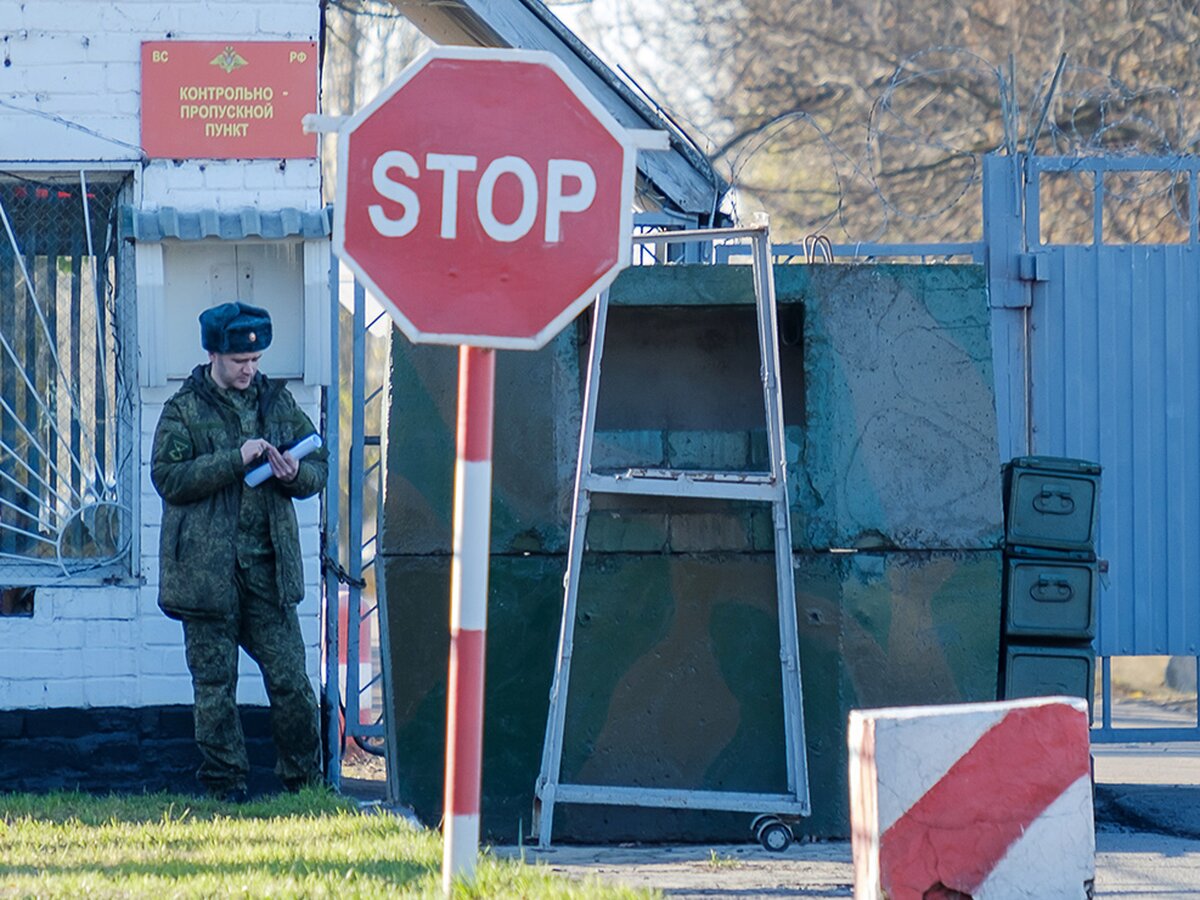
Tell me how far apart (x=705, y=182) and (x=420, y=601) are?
229cm

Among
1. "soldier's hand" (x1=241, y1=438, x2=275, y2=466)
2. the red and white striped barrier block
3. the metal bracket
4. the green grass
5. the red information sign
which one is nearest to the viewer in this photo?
the red and white striped barrier block

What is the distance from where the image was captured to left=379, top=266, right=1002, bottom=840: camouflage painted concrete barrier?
23.4 feet

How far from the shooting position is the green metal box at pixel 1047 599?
7316mm

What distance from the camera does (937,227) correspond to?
20281mm

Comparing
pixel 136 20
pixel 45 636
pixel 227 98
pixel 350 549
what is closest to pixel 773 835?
pixel 350 549

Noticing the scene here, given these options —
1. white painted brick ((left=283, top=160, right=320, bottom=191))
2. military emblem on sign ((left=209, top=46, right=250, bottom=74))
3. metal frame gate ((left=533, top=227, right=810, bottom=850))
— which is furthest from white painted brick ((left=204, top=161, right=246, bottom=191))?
metal frame gate ((left=533, top=227, right=810, bottom=850))

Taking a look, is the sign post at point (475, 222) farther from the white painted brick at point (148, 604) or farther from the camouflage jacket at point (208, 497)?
the white painted brick at point (148, 604)

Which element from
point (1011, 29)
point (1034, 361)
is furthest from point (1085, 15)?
point (1034, 361)

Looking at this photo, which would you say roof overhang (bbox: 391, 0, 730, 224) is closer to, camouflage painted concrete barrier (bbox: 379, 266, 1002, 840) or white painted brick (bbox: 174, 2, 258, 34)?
white painted brick (bbox: 174, 2, 258, 34)

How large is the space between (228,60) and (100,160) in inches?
25.8

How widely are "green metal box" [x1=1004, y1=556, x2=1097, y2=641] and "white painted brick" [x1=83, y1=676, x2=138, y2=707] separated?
3445 mm

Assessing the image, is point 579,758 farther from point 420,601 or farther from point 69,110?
point 69,110

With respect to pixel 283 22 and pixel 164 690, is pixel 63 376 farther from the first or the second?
pixel 283 22

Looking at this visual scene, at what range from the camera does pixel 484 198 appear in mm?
4348
